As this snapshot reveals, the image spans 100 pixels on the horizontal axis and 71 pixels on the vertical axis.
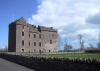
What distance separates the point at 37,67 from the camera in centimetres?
1700

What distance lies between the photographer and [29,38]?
68.5 metres

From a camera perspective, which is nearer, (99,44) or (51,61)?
(51,61)

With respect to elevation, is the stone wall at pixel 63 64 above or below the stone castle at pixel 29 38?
below

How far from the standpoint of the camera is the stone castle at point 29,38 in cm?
6438

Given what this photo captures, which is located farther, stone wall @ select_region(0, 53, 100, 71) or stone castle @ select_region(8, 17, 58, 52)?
stone castle @ select_region(8, 17, 58, 52)

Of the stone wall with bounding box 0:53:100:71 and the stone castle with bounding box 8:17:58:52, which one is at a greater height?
the stone castle with bounding box 8:17:58:52

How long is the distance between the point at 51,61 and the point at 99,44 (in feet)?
306

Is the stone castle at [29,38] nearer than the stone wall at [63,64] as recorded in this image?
No

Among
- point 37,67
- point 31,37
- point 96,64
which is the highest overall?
point 31,37

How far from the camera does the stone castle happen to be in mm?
64375

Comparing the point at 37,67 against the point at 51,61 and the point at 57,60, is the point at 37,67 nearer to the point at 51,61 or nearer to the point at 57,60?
the point at 51,61

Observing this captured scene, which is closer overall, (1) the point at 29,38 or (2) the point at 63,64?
(2) the point at 63,64

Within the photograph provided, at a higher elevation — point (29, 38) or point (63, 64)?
point (29, 38)

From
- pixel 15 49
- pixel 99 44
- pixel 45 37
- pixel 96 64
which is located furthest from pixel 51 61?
pixel 99 44
